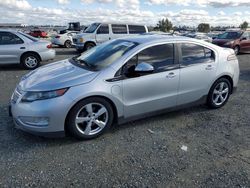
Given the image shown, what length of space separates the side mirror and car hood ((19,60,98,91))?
65 cm

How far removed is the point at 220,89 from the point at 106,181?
10.7 ft

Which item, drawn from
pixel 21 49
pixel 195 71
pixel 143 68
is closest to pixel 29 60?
pixel 21 49

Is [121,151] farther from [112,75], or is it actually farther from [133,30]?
[133,30]

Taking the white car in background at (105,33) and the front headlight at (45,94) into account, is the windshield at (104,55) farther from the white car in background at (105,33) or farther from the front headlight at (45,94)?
the white car in background at (105,33)

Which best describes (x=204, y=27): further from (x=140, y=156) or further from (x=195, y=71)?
(x=140, y=156)

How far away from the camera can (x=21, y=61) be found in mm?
8953

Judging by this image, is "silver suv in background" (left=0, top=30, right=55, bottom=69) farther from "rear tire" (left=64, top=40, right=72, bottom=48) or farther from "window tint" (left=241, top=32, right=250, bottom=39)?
"window tint" (left=241, top=32, right=250, bottom=39)

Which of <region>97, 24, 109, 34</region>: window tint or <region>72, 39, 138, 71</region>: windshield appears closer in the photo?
<region>72, 39, 138, 71</region>: windshield

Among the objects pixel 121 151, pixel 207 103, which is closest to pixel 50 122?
pixel 121 151

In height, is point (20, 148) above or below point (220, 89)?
below

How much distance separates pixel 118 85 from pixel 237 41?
539 inches

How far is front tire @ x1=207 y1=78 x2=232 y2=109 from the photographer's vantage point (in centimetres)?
491

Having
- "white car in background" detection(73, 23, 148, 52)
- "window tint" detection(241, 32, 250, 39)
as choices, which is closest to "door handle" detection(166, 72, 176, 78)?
"white car in background" detection(73, 23, 148, 52)

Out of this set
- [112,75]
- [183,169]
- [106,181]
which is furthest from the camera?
[112,75]
